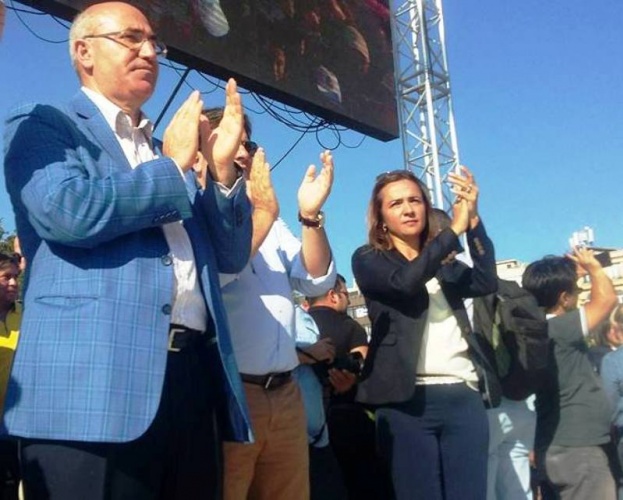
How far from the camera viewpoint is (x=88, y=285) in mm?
1406

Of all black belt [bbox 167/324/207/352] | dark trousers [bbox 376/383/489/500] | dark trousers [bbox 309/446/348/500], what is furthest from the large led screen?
black belt [bbox 167/324/207/352]

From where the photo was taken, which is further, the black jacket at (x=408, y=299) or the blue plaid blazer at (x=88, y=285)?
the black jacket at (x=408, y=299)

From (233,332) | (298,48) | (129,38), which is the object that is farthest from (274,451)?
(298,48)

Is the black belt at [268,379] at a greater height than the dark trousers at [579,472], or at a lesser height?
greater

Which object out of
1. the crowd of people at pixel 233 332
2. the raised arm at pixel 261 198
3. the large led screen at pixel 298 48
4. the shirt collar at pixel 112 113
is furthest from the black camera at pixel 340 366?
the large led screen at pixel 298 48

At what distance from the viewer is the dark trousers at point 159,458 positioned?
1349 millimetres

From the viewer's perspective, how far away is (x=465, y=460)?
2461 mm

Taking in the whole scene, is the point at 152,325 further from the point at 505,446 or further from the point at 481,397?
the point at 505,446

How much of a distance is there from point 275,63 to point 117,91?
4.90 m

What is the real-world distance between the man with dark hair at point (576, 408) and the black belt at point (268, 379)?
62.9 inches

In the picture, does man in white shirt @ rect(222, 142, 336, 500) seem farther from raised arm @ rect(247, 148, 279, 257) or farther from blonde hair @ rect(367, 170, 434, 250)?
blonde hair @ rect(367, 170, 434, 250)

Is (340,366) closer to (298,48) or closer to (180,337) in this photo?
(180,337)

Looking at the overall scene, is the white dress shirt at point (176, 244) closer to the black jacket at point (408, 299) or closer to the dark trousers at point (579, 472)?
the black jacket at point (408, 299)

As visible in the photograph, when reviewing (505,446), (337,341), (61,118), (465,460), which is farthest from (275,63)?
(61,118)
